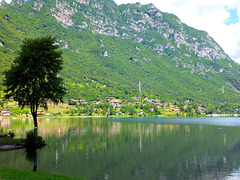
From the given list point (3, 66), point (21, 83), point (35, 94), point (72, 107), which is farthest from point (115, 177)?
point (3, 66)

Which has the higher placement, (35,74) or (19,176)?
(35,74)

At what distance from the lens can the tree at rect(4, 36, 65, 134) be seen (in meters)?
37.8

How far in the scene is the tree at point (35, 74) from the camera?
37.8 m

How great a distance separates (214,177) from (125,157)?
444 inches

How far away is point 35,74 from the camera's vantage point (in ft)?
125

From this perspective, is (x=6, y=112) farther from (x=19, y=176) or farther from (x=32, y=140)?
(x=19, y=176)

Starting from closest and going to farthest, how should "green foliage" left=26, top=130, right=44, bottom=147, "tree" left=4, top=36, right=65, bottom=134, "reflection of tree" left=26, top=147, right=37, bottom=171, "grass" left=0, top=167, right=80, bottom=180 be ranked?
"grass" left=0, top=167, right=80, bottom=180
"reflection of tree" left=26, top=147, right=37, bottom=171
"green foliage" left=26, top=130, right=44, bottom=147
"tree" left=4, top=36, right=65, bottom=134

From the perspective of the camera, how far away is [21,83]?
126 ft

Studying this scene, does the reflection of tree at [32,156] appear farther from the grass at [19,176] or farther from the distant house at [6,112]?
the distant house at [6,112]

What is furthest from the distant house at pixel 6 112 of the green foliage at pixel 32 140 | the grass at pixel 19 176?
the grass at pixel 19 176

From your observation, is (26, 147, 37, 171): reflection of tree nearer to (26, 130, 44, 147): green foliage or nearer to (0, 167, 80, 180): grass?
(26, 130, 44, 147): green foliage

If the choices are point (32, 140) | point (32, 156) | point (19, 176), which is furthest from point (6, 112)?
point (19, 176)

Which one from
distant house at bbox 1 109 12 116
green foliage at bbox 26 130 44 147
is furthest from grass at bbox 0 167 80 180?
distant house at bbox 1 109 12 116

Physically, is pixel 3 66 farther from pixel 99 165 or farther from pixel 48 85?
pixel 99 165
